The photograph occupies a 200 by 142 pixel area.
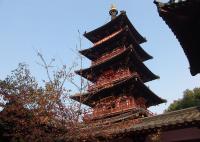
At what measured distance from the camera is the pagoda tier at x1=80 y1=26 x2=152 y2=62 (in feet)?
92.6

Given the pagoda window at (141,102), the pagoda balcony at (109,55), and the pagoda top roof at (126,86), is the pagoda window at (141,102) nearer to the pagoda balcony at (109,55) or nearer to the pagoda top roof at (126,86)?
the pagoda top roof at (126,86)

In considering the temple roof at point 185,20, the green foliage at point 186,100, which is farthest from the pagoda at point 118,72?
the temple roof at point 185,20

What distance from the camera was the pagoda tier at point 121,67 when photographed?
26344mm

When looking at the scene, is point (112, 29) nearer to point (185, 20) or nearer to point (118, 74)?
point (118, 74)

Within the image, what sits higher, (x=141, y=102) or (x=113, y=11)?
(x=113, y=11)

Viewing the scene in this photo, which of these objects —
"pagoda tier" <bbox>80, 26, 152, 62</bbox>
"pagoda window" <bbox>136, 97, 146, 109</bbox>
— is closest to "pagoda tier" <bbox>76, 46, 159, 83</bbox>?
"pagoda tier" <bbox>80, 26, 152, 62</bbox>

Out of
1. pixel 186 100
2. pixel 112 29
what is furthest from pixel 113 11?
pixel 186 100

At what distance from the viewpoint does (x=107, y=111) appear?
25359mm

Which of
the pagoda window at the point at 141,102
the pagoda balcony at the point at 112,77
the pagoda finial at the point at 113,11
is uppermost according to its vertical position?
the pagoda finial at the point at 113,11

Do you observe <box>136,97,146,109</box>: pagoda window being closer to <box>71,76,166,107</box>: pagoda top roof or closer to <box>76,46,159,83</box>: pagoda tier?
<box>71,76,166,107</box>: pagoda top roof

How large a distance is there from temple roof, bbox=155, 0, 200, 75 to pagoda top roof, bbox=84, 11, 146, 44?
2219 cm

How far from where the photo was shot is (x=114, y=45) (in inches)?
1146

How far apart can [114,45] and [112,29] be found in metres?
2.02

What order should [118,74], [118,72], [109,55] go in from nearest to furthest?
[118,74] < [118,72] < [109,55]
